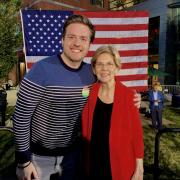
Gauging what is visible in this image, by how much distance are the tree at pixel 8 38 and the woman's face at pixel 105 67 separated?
12.0 meters

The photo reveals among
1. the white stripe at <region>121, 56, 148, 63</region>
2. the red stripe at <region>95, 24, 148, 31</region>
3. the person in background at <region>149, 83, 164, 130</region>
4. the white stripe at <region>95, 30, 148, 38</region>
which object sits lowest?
the person in background at <region>149, 83, 164, 130</region>

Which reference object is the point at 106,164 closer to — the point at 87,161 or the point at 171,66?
the point at 87,161

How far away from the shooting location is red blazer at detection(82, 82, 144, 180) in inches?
120

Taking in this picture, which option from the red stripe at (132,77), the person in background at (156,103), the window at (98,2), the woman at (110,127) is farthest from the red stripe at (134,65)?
the window at (98,2)

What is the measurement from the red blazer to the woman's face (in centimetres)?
11

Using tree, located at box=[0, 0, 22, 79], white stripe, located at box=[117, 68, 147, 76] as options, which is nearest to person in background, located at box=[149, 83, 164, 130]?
white stripe, located at box=[117, 68, 147, 76]

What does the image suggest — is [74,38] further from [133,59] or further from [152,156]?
[152,156]

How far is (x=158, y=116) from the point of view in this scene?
11.5 m

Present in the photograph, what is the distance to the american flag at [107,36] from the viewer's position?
5445mm

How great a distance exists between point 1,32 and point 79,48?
508 inches

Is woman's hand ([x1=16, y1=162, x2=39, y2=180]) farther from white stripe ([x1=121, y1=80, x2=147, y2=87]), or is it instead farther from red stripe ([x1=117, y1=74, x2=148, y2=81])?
white stripe ([x1=121, y1=80, x2=147, y2=87])

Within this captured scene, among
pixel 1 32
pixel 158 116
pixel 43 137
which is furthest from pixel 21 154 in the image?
pixel 1 32

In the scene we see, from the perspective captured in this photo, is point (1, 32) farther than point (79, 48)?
Yes

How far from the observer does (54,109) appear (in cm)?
285
